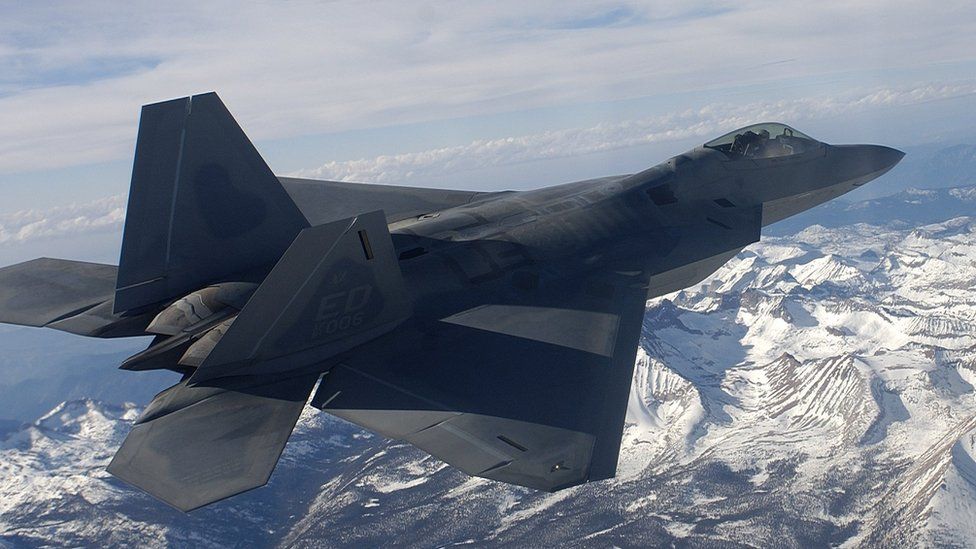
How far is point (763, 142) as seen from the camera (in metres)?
20.7

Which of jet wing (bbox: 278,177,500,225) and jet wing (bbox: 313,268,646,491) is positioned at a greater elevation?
jet wing (bbox: 278,177,500,225)

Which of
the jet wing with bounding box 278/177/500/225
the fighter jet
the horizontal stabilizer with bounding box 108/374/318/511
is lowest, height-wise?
the horizontal stabilizer with bounding box 108/374/318/511

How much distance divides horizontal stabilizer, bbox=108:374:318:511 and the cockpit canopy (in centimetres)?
1536

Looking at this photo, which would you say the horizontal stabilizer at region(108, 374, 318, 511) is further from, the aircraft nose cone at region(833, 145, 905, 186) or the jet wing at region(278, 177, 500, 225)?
the aircraft nose cone at region(833, 145, 905, 186)

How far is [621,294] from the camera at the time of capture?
1502 cm

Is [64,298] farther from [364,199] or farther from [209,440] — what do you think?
[364,199]

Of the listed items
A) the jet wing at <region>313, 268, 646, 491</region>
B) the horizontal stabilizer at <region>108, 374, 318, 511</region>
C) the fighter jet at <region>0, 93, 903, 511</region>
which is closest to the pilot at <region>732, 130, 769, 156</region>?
the fighter jet at <region>0, 93, 903, 511</region>

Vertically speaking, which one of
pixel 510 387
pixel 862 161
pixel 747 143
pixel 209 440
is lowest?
pixel 209 440

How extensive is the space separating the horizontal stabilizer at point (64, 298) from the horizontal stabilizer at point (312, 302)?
4007mm

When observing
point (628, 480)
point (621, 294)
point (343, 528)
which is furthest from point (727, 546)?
point (621, 294)

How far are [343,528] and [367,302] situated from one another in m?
152

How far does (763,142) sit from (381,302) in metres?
14.7

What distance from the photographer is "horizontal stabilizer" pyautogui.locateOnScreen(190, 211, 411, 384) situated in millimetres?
10328

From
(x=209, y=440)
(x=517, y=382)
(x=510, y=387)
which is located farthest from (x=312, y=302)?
(x=517, y=382)
